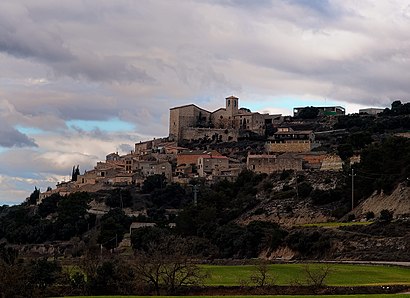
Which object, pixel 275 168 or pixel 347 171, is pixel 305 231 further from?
Result: pixel 275 168

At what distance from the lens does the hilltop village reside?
126m

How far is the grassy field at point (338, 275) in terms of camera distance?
1764 inches

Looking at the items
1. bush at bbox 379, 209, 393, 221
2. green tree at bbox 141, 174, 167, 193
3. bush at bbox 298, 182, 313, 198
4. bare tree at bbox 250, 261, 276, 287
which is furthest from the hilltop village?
bare tree at bbox 250, 261, 276, 287

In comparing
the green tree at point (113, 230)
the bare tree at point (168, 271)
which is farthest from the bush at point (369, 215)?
the bare tree at point (168, 271)

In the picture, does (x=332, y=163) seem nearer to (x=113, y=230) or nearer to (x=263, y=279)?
(x=113, y=230)

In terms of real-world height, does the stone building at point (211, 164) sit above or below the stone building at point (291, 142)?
below

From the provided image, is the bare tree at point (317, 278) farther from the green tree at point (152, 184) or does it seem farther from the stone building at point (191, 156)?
the stone building at point (191, 156)

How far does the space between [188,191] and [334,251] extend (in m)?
64.0

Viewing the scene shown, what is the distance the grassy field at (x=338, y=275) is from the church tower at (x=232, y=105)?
118321 millimetres

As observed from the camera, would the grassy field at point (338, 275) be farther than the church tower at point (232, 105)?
No

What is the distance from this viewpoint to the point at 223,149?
156750 millimetres

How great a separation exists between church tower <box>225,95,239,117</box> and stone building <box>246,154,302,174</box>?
46.8 meters

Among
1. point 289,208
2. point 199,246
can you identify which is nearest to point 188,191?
point 289,208

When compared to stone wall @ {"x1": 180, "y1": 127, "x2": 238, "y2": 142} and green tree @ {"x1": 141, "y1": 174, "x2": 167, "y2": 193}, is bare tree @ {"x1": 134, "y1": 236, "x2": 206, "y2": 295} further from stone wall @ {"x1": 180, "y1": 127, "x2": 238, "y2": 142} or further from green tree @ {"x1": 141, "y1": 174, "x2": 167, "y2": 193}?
stone wall @ {"x1": 180, "y1": 127, "x2": 238, "y2": 142}
